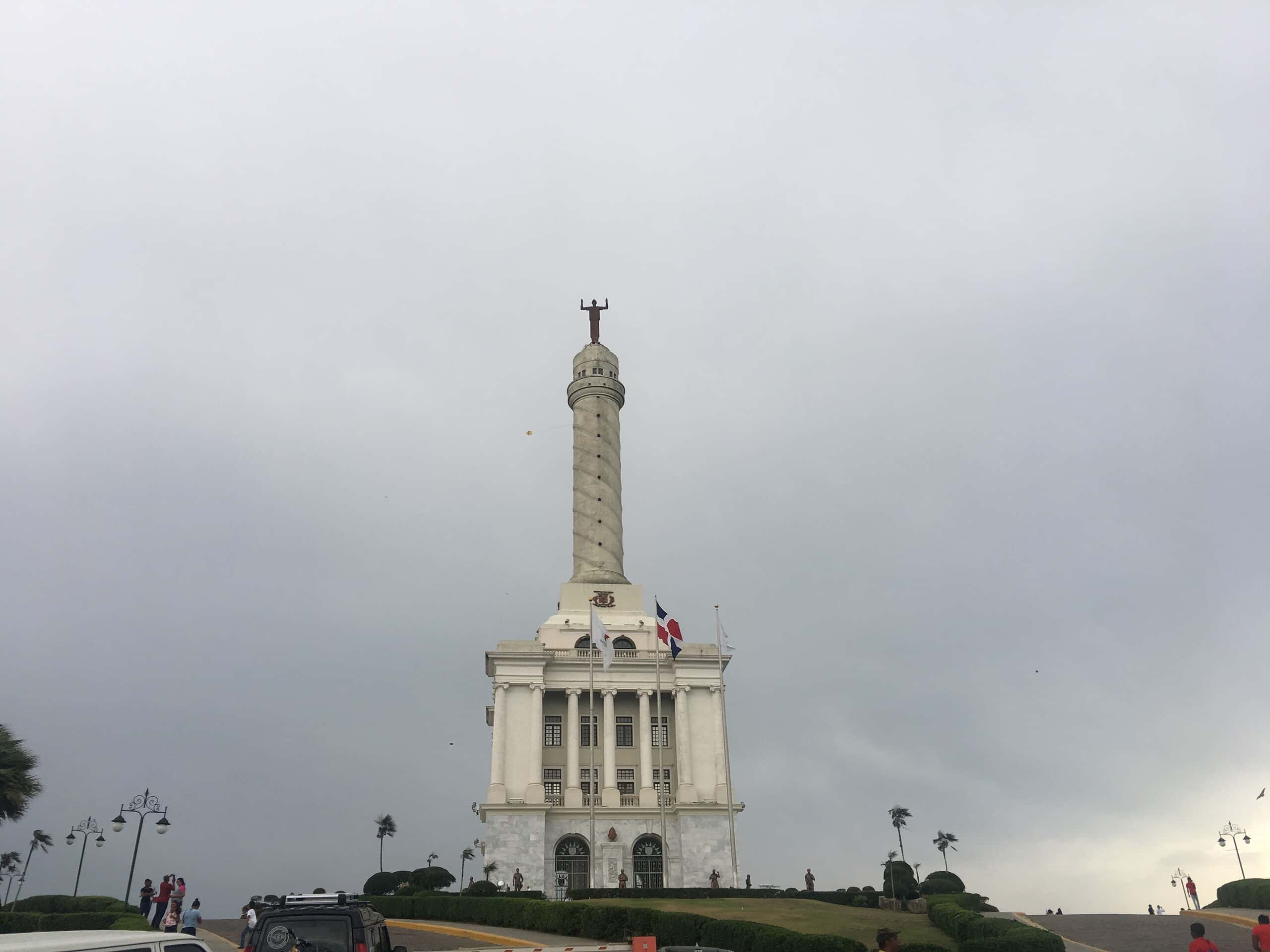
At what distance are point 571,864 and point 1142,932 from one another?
35.3m

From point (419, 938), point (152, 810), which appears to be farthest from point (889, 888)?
point (152, 810)

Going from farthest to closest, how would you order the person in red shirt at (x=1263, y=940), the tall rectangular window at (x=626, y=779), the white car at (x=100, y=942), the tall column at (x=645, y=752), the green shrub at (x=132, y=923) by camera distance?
the tall rectangular window at (x=626, y=779) < the tall column at (x=645, y=752) < the green shrub at (x=132, y=923) < the person in red shirt at (x=1263, y=940) < the white car at (x=100, y=942)

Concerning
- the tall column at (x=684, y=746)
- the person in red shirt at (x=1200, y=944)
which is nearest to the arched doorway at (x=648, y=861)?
the tall column at (x=684, y=746)

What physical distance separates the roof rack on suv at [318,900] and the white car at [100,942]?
269cm

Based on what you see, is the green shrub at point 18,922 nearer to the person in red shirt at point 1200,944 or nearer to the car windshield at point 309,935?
the car windshield at point 309,935

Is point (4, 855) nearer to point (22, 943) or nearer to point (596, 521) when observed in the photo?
point (596, 521)

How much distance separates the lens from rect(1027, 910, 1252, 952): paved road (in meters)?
27.2

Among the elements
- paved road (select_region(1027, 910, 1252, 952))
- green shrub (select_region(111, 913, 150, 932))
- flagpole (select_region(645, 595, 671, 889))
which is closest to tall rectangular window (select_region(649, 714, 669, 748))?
flagpole (select_region(645, 595, 671, 889))

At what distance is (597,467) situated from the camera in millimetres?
73188

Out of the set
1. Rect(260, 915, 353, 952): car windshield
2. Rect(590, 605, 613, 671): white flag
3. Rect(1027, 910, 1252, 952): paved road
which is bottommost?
Rect(1027, 910, 1252, 952): paved road

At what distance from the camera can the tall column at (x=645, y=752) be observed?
59.6 meters

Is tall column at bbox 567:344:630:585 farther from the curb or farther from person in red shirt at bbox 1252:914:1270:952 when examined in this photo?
person in red shirt at bbox 1252:914:1270:952

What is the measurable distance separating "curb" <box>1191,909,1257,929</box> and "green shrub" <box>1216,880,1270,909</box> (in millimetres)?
2908

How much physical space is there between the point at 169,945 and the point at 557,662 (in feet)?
177
